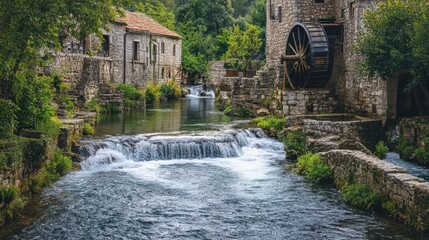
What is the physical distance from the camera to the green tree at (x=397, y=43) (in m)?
17.9

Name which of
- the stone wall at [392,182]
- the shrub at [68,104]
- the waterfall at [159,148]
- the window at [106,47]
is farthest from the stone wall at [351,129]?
the window at [106,47]

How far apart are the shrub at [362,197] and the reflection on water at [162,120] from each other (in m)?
10.4

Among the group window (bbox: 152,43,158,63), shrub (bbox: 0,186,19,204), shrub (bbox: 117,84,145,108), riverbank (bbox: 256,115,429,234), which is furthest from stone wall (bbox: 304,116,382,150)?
window (bbox: 152,43,158,63)

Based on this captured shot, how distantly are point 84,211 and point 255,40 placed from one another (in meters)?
32.3

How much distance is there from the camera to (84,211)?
1229 centimetres

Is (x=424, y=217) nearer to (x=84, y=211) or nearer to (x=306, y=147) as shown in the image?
(x=84, y=211)

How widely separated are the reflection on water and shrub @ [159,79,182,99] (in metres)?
6.47

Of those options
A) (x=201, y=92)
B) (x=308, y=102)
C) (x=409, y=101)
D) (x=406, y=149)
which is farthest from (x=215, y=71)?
(x=406, y=149)

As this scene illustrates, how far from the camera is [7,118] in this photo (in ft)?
43.9

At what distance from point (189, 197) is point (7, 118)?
4739 millimetres

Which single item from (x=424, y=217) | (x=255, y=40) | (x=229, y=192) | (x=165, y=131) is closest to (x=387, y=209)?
(x=424, y=217)

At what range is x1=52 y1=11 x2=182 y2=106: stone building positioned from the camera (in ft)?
96.3

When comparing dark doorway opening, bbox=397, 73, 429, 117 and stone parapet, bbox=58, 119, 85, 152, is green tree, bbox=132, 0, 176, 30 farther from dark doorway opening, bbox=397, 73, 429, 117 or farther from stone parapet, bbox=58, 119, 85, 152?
dark doorway opening, bbox=397, 73, 429, 117

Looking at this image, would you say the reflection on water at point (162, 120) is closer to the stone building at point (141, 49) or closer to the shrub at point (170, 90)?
the stone building at point (141, 49)
